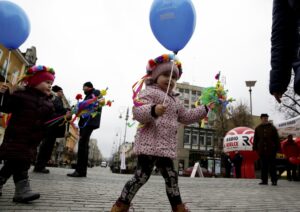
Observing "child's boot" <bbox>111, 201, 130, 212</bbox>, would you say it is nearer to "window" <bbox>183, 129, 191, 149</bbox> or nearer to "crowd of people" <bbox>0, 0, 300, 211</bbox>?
"crowd of people" <bbox>0, 0, 300, 211</bbox>

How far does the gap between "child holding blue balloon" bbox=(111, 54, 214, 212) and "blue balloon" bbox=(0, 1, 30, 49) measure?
2428mm

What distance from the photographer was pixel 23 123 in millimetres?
3051

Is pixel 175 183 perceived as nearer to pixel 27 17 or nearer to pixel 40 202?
pixel 40 202

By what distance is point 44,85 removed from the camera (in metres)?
3.37

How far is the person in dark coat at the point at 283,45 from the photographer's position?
1983 millimetres

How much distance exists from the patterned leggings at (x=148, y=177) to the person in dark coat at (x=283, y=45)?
1.15 m

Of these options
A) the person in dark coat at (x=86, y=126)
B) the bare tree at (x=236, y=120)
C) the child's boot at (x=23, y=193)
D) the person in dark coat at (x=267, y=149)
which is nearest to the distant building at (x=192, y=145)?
the bare tree at (x=236, y=120)

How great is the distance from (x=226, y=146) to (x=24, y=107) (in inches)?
543

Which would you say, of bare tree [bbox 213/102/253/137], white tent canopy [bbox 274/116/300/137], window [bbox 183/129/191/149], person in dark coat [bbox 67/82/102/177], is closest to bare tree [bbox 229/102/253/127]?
bare tree [bbox 213/102/253/137]

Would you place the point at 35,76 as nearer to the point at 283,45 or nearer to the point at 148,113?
the point at 148,113

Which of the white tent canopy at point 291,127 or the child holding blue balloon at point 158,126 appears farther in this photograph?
the white tent canopy at point 291,127

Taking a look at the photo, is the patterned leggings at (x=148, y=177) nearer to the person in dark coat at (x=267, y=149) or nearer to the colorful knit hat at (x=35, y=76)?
the colorful knit hat at (x=35, y=76)

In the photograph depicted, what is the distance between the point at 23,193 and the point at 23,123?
0.76 meters

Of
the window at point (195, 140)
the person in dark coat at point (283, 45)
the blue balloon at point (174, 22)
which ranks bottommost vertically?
the person in dark coat at point (283, 45)
